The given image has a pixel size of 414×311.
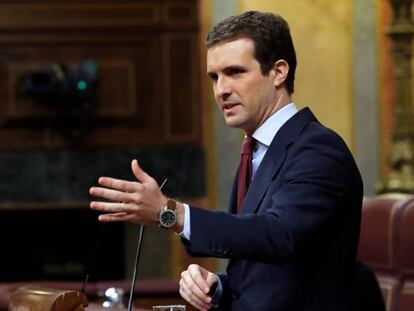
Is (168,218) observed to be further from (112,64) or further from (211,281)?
(112,64)

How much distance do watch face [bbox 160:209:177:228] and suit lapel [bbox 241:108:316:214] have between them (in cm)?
24

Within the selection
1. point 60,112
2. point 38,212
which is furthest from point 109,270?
point 60,112

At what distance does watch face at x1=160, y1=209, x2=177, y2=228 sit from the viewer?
198cm

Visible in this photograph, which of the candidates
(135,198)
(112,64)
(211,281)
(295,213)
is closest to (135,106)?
(112,64)

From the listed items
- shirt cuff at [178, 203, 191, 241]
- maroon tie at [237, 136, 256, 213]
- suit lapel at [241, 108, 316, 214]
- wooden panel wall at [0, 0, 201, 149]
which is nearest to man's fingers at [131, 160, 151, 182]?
shirt cuff at [178, 203, 191, 241]

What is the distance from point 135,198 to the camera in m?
1.94

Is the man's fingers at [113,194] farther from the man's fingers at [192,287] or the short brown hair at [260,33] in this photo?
the short brown hair at [260,33]

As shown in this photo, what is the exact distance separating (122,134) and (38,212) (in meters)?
0.80

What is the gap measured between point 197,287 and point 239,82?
0.40 m

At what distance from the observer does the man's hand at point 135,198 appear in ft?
6.34

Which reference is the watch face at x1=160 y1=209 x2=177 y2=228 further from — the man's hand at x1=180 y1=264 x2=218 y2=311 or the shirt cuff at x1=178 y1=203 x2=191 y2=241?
the man's hand at x1=180 y1=264 x2=218 y2=311

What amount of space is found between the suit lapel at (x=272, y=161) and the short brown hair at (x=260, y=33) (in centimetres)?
12

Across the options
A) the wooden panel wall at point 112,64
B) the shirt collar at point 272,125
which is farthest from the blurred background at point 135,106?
the shirt collar at point 272,125

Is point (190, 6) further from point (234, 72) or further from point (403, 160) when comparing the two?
point (234, 72)
